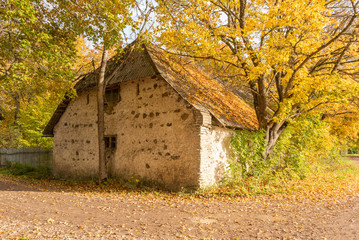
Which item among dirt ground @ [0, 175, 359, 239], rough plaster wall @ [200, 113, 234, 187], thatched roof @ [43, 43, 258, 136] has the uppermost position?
thatched roof @ [43, 43, 258, 136]

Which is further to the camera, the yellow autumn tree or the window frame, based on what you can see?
the window frame

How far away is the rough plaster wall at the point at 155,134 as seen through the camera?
8.49 metres

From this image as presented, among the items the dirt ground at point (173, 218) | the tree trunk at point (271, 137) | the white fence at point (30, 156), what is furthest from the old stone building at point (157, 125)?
the white fence at point (30, 156)

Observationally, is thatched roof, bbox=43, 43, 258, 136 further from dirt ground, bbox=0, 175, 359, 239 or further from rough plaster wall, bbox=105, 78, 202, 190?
dirt ground, bbox=0, 175, 359, 239

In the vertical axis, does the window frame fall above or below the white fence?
above

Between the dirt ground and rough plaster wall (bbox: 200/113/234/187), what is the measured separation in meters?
1.07

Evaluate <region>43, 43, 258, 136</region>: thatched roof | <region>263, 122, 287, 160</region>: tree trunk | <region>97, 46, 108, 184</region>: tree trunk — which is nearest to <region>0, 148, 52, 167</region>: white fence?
<region>43, 43, 258, 136</region>: thatched roof

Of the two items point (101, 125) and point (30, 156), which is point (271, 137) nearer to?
point (101, 125)

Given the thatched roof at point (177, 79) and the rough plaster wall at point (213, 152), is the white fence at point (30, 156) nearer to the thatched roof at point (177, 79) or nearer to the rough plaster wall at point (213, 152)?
the thatched roof at point (177, 79)

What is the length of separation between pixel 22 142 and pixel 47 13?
11553 millimetres

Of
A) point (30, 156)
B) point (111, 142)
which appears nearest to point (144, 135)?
point (111, 142)

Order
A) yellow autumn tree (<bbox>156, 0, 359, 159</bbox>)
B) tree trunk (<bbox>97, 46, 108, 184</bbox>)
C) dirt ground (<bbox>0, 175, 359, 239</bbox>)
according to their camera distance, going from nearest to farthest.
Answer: dirt ground (<bbox>0, 175, 359, 239</bbox>)
yellow autumn tree (<bbox>156, 0, 359, 159</bbox>)
tree trunk (<bbox>97, 46, 108, 184</bbox>)

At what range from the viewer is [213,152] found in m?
8.82

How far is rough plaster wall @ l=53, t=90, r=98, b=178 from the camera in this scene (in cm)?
1187
